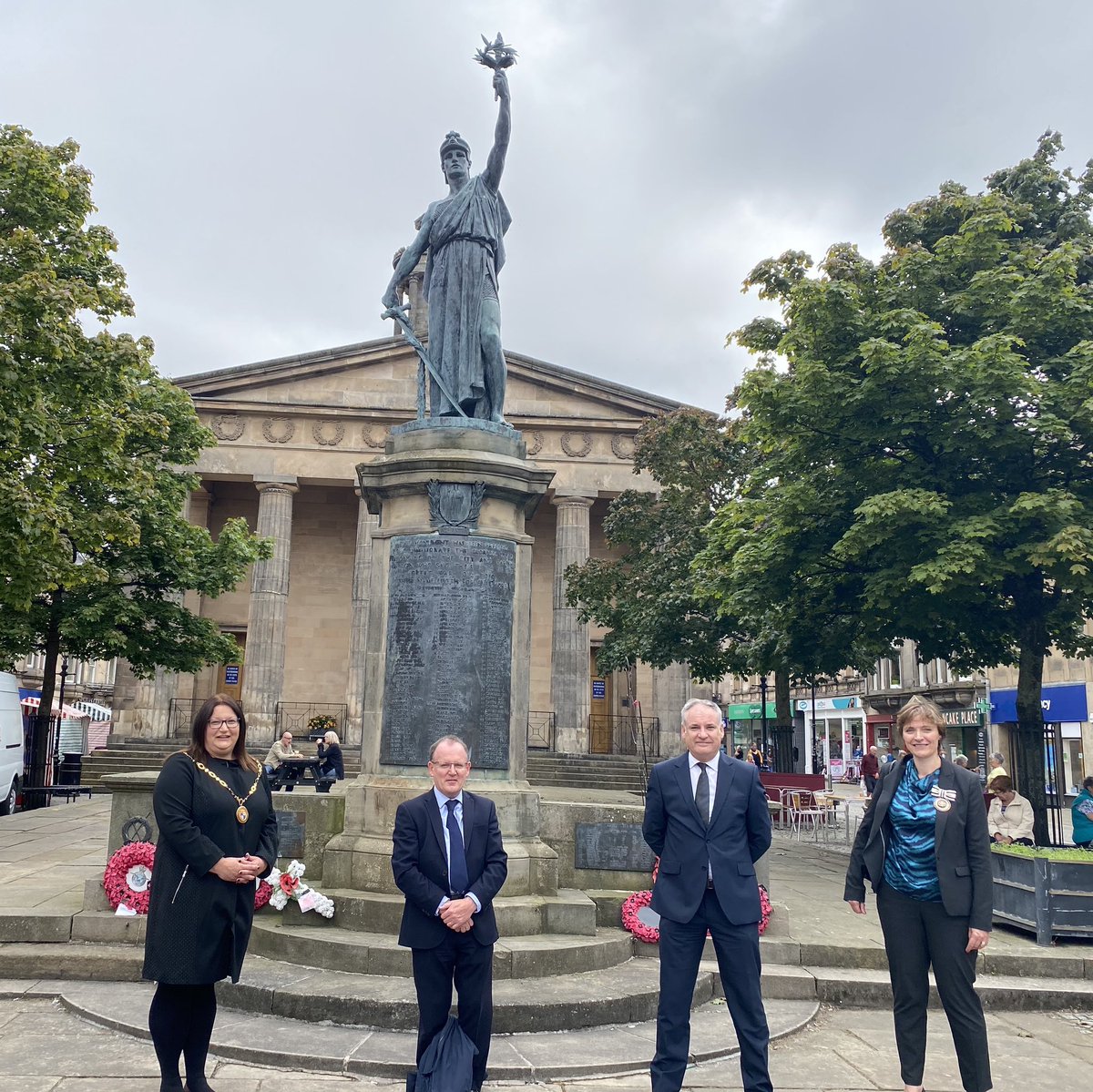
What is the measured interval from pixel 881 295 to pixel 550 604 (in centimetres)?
2260

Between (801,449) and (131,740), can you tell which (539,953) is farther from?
(131,740)

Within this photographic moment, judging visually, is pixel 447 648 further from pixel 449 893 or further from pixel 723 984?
pixel 723 984

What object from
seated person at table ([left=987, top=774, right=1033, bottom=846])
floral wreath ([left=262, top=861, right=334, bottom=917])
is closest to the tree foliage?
seated person at table ([left=987, top=774, right=1033, bottom=846])

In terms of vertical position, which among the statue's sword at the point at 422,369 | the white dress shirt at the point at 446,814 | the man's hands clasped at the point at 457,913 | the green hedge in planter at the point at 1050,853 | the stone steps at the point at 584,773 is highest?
the statue's sword at the point at 422,369

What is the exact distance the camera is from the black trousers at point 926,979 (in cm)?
470

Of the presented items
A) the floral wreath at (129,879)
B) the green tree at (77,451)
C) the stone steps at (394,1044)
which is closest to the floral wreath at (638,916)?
the stone steps at (394,1044)

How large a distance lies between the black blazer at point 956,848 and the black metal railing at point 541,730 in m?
27.6

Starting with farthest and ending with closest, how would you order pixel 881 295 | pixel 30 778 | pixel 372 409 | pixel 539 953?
pixel 372 409
pixel 30 778
pixel 881 295
pixel 539 953

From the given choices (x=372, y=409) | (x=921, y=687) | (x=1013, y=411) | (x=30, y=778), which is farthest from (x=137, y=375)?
(x=921, y=687)

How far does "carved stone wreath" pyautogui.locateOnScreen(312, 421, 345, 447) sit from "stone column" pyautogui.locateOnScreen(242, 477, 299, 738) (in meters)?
1.67

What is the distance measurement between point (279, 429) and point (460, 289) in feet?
85.3

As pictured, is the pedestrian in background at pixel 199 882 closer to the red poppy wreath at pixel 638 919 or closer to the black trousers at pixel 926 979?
the black trousers at pixel 926 979

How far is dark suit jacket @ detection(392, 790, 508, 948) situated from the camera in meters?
4.43

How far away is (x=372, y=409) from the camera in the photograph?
108 feet
